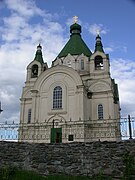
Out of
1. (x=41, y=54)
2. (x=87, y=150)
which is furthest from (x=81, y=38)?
(x=87, y=150)

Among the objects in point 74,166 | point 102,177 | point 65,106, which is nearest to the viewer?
point 102,177

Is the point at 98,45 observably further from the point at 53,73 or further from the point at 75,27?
the point at 53,73

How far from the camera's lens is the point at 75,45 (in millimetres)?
33438

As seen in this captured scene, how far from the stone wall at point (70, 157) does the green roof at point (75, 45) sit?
23598 mm

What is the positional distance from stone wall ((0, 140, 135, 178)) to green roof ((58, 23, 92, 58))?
2360 centimetres

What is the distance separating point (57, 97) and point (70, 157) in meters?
16.8

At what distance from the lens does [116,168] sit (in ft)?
27.9

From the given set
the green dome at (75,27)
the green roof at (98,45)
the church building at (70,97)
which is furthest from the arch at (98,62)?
the green dome at (75,27)

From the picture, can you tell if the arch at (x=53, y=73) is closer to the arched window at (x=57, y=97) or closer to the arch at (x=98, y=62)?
the arched window at (x=57, y=97)

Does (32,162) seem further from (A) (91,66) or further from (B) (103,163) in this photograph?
(A) (91,66)

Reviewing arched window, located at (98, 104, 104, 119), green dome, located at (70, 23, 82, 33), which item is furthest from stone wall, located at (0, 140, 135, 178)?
green dome, located at (70, 23, 82, 33)

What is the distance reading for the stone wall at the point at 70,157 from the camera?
345 inches

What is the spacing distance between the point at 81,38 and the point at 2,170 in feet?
97.1

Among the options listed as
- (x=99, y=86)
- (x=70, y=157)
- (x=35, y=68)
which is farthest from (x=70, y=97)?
(x=70, y=157)
